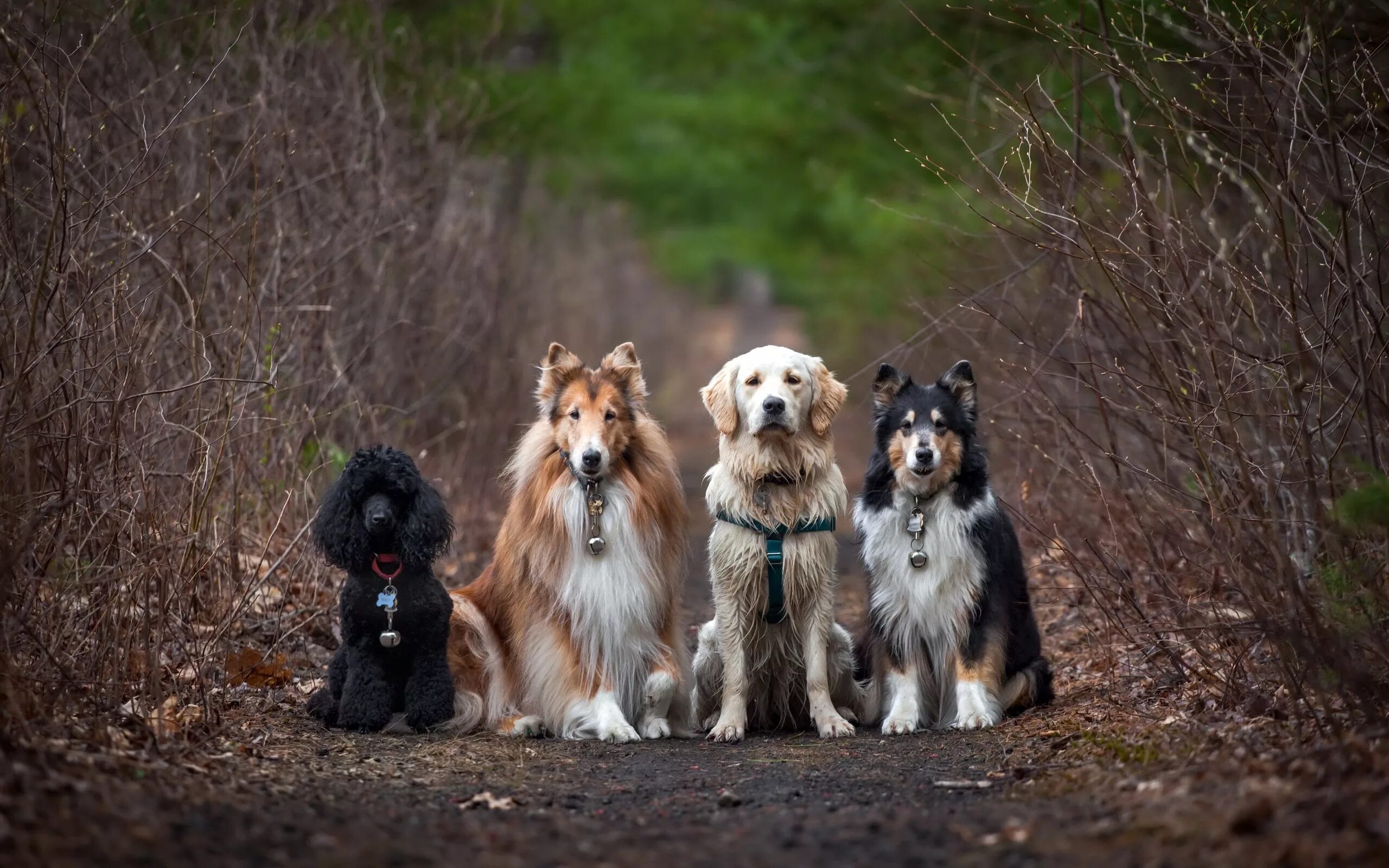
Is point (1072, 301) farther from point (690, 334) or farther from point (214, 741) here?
point (690, 334)

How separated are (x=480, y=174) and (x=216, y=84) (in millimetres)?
5164

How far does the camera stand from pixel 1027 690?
6578mm

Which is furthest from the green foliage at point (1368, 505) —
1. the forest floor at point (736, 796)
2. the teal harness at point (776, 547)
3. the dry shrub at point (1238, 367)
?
the teal harness at point (776, 547)

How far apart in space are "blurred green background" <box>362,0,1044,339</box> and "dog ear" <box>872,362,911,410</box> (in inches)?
35.4

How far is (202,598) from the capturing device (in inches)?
263

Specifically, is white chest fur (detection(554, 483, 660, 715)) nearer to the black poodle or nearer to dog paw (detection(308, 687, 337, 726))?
the black poodle

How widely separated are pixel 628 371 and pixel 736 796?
2425mm

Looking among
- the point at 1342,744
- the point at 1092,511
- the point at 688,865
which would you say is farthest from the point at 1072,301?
the point at 688,865

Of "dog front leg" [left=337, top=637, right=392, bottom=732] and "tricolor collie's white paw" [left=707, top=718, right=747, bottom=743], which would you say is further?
"tricolor collie's white paw" [left=707, top=718, right=747, bottom=743]

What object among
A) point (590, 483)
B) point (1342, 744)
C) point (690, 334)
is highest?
point (690, 334)

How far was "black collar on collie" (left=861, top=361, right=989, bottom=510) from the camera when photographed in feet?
20.9

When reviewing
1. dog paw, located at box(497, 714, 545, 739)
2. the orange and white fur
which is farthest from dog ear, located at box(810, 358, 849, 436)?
dog paw, located at box(497, 714, 545, 739)

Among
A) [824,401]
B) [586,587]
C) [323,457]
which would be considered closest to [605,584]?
[586,587]

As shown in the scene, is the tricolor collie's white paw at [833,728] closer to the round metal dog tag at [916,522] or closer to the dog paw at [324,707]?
the round metal dog tag at [916,522]
